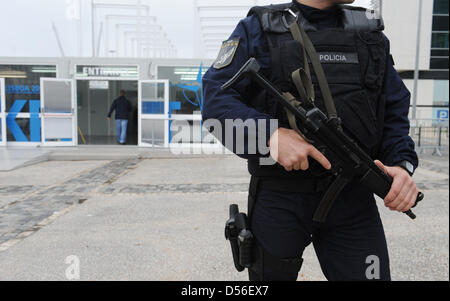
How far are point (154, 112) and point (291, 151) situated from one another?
33.0 feet

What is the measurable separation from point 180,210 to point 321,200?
3375 millimetres

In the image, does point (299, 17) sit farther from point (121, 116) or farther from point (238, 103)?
point (121, 116)

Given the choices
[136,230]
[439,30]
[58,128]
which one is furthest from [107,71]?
[439,30]

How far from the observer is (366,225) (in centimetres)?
126

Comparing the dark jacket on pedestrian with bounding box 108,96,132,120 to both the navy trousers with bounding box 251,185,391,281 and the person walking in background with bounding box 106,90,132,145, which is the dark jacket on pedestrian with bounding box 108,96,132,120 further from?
the navy trousers with bounding box 251,185,391,281

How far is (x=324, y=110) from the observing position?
118cm

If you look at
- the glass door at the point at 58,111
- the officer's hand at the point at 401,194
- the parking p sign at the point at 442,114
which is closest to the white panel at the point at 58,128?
the glass door at the point at 58,111

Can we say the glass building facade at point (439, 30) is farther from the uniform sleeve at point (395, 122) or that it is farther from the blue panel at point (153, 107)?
the blue panel at point (153, 107)

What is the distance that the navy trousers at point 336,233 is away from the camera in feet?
4.01

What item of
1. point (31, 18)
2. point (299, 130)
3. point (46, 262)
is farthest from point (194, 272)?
point (31, 18)

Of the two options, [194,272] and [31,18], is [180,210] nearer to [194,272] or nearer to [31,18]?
[194,272]

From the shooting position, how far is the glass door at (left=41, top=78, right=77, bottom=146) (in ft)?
33.3

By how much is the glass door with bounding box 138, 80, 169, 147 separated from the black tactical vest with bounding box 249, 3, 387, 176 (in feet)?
31.3

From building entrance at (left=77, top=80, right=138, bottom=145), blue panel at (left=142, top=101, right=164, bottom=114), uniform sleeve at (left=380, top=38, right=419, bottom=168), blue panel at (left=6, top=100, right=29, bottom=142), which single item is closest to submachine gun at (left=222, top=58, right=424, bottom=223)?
uniform sleeve at (left=380, top=38, right=419, bottom=168)
